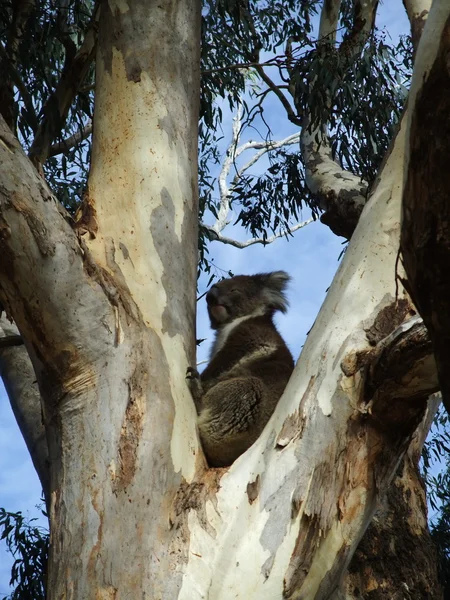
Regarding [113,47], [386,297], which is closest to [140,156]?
[113,47]

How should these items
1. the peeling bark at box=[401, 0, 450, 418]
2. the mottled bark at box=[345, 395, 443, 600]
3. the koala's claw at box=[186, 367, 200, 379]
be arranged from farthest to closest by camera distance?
the mottled bark at box=[345, 395, 443, 600] < the koala's claw at box=[186, 367, 200, 379] < the peeling bark at box=[401, 0, 450, 418]

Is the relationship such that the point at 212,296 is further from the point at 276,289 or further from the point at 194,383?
the point at 194,383

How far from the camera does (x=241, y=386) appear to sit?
3.25 metres

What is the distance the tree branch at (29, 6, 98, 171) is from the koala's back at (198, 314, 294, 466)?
1.40m

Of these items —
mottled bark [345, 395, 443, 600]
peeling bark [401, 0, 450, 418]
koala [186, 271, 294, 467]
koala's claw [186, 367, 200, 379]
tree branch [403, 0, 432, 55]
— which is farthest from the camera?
tree branch [403, 0, 432, 55]

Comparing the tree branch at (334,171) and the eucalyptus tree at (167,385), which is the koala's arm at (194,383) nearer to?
the eucalyptus tree at (167,385)

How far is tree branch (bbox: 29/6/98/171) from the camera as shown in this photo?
4178 mm

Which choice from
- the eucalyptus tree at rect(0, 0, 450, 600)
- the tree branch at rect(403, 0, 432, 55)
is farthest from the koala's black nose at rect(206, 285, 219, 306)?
the tree branch at rect(403, 0, 432, 55)

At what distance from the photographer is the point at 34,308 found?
2330mm

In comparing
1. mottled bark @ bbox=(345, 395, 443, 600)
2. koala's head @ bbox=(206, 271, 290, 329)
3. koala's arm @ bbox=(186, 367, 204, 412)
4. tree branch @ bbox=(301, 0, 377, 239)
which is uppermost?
tree branch @ bbox=(301, 0, 377, 239)

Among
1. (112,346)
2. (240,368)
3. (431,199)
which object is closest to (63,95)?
(240,368)

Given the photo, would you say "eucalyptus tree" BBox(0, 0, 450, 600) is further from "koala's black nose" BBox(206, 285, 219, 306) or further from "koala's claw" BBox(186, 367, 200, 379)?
"koala's black nose" BBox(206, 285, 219, 306)

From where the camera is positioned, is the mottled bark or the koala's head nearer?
the mottled bark

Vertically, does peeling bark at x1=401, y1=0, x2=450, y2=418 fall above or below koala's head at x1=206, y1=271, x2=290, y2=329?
below
